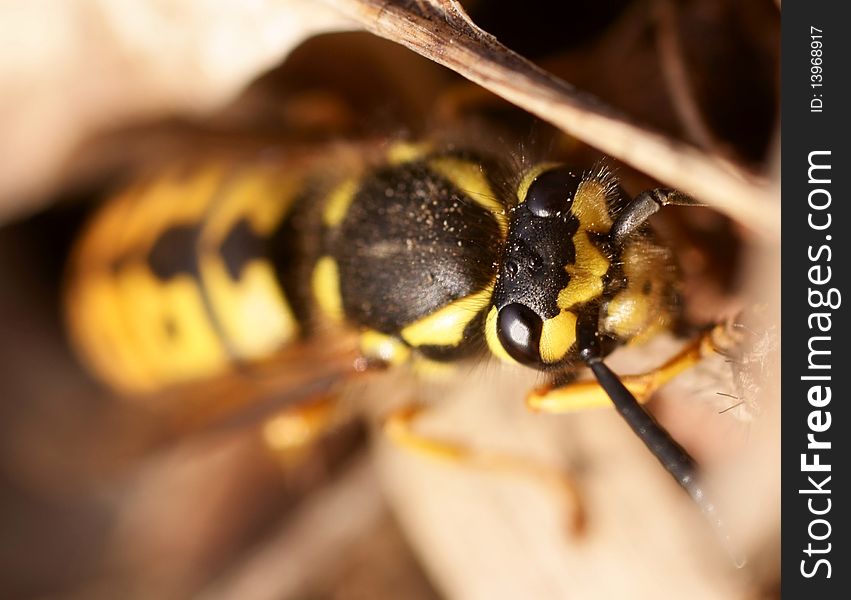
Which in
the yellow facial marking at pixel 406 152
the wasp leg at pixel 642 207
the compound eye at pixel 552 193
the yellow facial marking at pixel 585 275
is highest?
the yellow facial marking at pixel 406 152

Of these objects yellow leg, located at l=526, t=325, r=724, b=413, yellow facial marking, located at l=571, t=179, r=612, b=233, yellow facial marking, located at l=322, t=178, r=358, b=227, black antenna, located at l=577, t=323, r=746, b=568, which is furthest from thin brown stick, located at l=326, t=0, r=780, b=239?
yellow facial marking, located at l=322, t=178, r=358, b=227

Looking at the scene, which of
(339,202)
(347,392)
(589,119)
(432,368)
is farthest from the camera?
(347,392)

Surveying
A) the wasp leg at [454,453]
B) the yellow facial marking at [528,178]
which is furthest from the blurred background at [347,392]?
the yellow facial marking at [528,178]

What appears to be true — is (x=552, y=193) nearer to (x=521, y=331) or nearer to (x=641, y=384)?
(x=521, y=331)

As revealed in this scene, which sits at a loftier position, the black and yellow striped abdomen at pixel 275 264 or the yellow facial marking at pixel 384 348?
the black and yellow striped abdomen at pixel 275 264

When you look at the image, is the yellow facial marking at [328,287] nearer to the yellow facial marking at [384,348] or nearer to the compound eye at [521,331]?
the yellow facial marking at [384,348]

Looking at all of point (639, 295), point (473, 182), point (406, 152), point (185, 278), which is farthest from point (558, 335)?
point (185, 278)

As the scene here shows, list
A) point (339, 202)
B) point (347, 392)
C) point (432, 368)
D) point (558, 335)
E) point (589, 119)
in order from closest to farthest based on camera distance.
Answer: point (589, 119), point (558, 335), point (432, 368), point (339, 202), point (347, 392)
